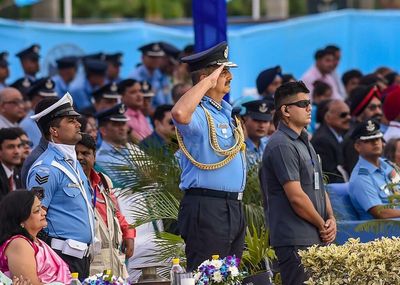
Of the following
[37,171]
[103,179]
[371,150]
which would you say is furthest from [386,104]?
[37,171]

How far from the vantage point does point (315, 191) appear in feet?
32.2

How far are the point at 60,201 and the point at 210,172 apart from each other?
4.04 feet

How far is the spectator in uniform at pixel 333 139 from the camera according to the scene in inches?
544

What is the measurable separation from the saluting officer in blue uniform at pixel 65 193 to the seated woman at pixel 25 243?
0.59 metres

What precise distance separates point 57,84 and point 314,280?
10.1 meters

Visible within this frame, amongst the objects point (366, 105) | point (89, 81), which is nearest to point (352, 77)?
point (366, 105)

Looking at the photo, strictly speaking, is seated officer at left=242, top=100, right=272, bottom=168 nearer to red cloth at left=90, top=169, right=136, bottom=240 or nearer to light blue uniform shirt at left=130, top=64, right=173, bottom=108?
red cloth at left=90, top=169, right=136, bottom=240

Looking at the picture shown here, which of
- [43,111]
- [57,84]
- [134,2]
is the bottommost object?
[134,2]

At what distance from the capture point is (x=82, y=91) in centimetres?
1850

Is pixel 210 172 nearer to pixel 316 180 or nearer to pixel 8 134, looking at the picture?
pixel 316 180

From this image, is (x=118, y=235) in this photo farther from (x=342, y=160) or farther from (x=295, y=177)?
(x=342, y=160)

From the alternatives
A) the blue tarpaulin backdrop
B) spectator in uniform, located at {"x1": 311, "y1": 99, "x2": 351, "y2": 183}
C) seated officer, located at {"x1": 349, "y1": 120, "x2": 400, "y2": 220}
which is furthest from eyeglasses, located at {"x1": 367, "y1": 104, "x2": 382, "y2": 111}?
the blue tarpaulin backdrop

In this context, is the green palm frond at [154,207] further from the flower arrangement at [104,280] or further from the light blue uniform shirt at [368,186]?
the flower arrangement at [104,280]

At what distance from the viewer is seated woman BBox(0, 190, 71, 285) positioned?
9.00 metres
